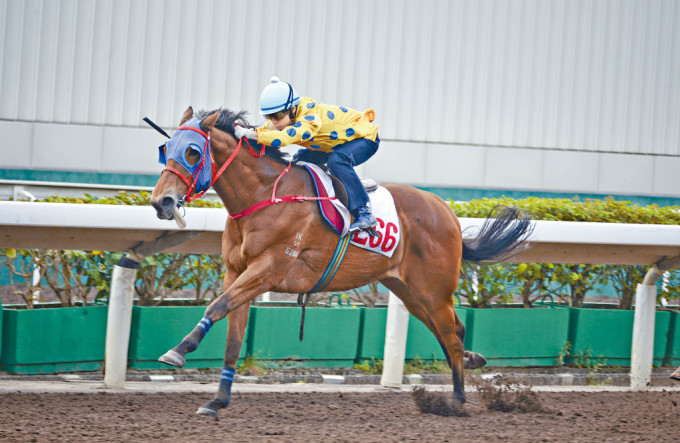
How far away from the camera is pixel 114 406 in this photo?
15.1ft

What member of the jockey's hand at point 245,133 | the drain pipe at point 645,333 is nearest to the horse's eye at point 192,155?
the jockey's hand at point 245,133

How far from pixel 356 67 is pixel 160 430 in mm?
8491

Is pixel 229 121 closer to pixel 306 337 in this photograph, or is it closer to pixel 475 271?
pixel 306 337

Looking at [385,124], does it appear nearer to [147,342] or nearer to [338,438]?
[147,342]

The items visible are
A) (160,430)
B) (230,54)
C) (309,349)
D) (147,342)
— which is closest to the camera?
(160,430)

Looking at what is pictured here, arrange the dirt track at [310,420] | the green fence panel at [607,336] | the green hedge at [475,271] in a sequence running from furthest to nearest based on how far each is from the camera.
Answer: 1. the green fence panel at [607,336]
2. the green hedge at [475,271]
3. the dirt track at [310,420]

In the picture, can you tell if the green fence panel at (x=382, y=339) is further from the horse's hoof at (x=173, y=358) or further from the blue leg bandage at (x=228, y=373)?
the horse's hoof at (x=173, y=358)

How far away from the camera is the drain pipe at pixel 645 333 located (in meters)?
6.39

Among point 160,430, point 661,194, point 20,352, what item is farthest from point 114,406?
point 661,194

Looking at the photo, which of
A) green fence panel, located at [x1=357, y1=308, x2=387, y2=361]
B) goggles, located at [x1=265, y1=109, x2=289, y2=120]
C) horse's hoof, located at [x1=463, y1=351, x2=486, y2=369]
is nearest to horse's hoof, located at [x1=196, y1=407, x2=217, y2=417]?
goggles, located at [x1=265, y1=109, x2=289, y2=120]

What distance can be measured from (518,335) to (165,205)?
139 inches

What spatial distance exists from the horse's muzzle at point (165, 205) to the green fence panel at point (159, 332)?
1.58 m

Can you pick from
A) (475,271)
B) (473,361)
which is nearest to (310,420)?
(473,361)

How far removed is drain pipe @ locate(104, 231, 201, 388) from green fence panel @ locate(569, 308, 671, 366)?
11.4ft
